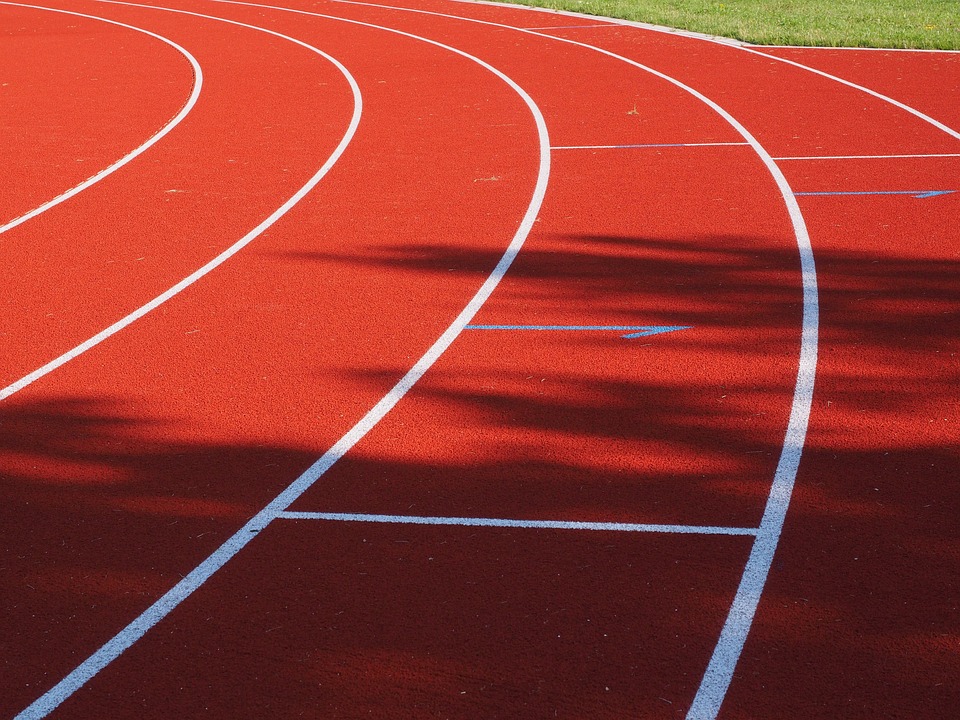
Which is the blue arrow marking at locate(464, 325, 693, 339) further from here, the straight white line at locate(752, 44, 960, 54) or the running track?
the straight white line at locate(752, 44, 960, 54)

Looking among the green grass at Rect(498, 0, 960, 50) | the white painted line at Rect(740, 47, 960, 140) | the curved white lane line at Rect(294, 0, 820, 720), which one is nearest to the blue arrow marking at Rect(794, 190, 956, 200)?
the curved white lane line at Rect(294, 0, 820, 720)

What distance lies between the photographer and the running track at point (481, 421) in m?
4.05

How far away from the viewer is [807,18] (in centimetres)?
2105

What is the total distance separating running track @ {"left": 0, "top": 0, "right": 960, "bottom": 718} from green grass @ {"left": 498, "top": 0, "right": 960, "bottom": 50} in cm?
646

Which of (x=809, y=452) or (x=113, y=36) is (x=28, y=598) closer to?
(x=809, y=452)

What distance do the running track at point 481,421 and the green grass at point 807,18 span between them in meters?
6.46

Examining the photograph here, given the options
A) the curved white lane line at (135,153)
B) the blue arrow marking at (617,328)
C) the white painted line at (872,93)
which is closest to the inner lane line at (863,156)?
the white painted line at (872,93)

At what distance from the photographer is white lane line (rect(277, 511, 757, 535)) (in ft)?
15.8

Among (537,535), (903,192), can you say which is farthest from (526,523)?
(903,192)

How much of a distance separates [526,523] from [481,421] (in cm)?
102

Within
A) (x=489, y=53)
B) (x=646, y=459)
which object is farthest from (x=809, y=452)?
(x=489, y=53)

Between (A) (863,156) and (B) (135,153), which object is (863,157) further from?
(B) (135,153)

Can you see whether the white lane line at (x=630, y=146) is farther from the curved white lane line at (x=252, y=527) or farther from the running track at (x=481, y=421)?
the curved white lane line at (x=252, y=527)

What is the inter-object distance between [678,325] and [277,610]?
136 inches
